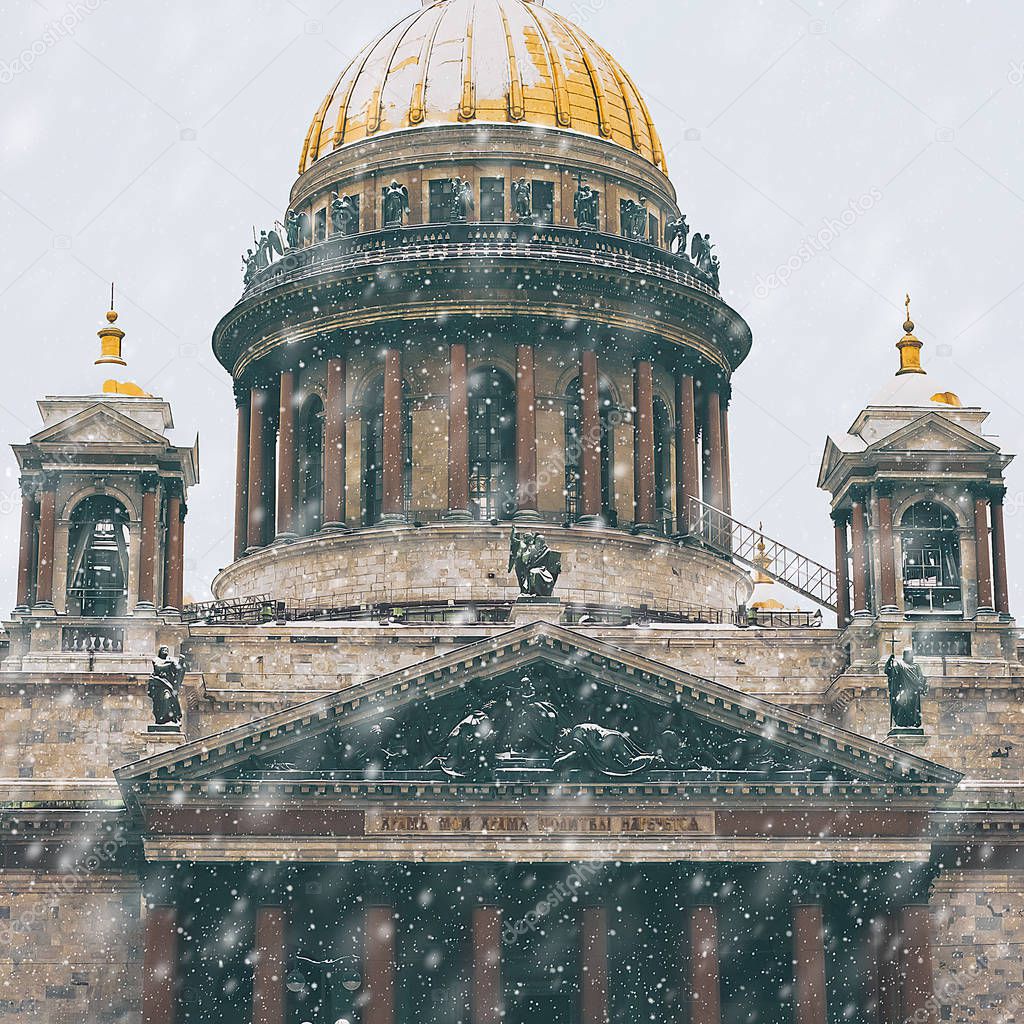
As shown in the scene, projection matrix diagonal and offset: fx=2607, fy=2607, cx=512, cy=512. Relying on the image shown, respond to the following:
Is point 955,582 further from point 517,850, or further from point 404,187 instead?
point 404,187

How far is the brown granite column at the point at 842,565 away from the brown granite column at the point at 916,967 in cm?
964

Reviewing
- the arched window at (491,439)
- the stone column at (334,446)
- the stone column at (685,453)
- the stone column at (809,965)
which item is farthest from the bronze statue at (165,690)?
the stone column at (685,453)

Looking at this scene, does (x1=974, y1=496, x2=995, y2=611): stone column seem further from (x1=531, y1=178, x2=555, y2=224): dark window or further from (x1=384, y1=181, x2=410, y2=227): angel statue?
(x1=384, y1=181, x2=410, y2=227): angel statue

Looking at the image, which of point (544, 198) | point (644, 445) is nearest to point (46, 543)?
point (644, 445)

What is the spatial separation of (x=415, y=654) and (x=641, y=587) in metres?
8.95

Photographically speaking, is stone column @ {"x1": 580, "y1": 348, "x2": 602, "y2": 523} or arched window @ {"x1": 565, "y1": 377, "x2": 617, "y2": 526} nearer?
stone column @ {"x1": 580, "y1": 348, "x2": 602, "y2": 523}

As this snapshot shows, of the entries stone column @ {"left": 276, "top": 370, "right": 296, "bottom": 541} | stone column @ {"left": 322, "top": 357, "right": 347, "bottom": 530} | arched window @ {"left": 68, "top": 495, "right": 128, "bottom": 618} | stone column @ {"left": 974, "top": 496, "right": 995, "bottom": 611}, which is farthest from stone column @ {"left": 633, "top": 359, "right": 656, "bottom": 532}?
arched window @ {"left": 68, "top": 495, "right": 128, "bottom": 618}

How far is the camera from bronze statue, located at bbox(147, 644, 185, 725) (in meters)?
53.8

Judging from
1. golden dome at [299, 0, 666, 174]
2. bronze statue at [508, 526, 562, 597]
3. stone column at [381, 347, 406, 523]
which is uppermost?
golden dome at [299, 0, 666, 174]

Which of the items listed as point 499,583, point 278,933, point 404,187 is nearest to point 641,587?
point 499,583

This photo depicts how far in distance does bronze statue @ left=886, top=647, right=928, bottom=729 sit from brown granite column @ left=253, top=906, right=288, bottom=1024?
44.4ft

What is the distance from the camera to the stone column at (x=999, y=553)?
60.1m

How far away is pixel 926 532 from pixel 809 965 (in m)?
12.0

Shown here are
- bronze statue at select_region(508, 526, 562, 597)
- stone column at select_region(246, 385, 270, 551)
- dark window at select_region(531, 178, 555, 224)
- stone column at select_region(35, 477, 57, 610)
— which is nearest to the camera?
bronze statue at select_region(508, 526, 562, 597)
